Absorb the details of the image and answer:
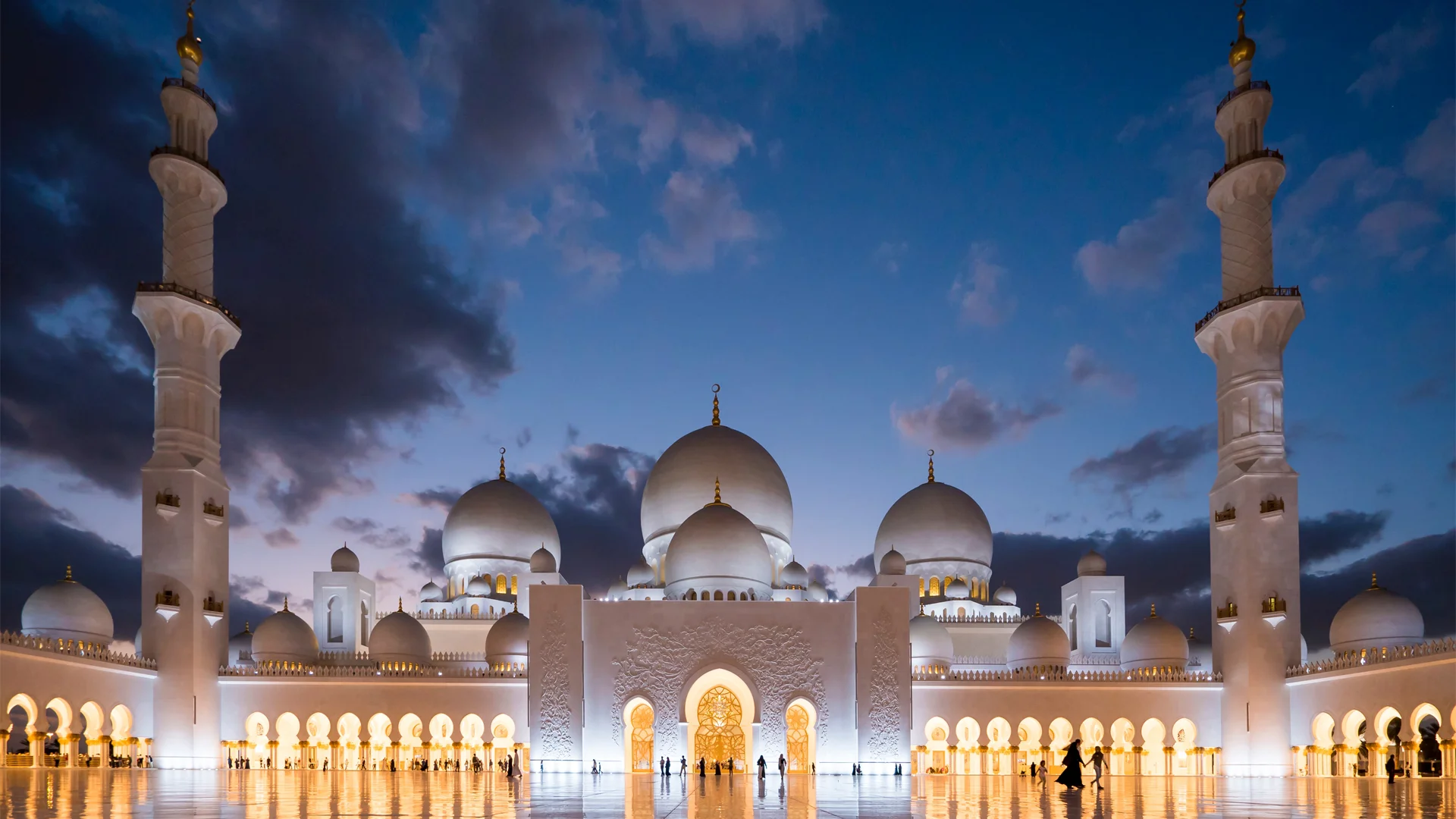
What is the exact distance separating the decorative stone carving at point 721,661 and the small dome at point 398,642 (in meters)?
5.78

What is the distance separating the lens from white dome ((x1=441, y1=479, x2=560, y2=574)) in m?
31.6

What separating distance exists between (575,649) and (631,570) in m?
4.11

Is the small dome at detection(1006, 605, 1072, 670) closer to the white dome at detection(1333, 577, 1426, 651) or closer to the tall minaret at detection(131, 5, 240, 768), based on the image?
the white dome at detection(1333, 577, 1426, 651)

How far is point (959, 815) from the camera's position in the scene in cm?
834

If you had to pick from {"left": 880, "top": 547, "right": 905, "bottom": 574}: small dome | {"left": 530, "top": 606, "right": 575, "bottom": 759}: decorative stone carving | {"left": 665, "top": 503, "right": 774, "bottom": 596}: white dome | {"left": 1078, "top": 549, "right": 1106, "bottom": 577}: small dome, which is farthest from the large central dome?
{"left": 1078, "top": 549, "right": 1106, "bottom": 577}: small dome

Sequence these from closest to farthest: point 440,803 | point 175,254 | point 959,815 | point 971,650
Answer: point 959,815 → point 440,803 → point 175,254 → point 971,650

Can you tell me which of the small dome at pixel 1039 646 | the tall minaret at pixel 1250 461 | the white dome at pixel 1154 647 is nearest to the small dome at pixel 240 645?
the small dome at pixel 1039 646

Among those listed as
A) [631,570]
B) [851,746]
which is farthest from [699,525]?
[851,746]

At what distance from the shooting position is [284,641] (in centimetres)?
2661

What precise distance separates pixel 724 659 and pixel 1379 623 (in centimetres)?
1290

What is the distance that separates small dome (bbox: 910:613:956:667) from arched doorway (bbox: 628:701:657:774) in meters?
6.36

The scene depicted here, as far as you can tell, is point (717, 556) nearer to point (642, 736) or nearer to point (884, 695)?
point (642, 736)

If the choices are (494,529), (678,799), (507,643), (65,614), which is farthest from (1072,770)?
(494,529)

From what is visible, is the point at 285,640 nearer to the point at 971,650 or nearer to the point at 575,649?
the point at 575,649
